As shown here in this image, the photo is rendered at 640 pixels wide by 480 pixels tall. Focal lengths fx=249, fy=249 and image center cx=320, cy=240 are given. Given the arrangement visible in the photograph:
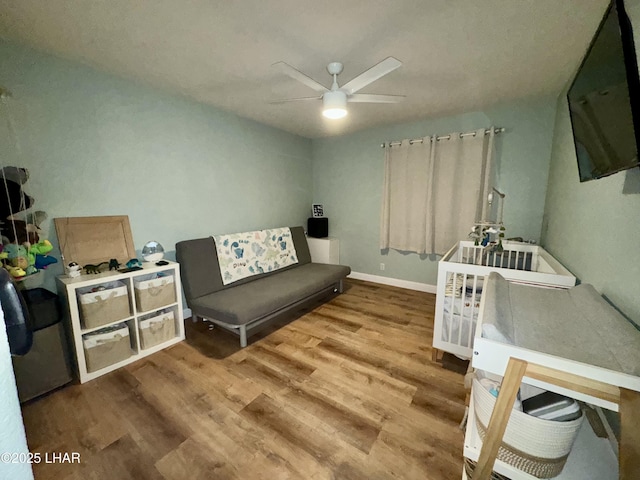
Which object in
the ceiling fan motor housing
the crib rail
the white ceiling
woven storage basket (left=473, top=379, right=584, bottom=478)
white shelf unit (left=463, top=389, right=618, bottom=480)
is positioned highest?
the white ceiling

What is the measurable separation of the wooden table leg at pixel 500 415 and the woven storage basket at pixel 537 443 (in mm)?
101

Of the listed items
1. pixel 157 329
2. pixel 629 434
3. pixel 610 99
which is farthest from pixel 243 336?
pixel 610 99

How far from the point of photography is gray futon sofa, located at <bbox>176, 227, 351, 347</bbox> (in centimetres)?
218

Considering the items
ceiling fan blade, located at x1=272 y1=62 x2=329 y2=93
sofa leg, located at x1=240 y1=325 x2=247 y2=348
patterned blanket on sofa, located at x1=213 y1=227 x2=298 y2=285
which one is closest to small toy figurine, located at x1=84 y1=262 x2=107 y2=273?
patterned blanket on sofa, located at x1=213 y1=227 x2=298 y2=285

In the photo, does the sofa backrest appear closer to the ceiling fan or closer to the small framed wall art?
the ceiling fan

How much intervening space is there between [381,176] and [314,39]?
2.29m

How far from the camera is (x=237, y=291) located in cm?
256

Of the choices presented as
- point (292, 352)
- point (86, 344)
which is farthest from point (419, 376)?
point (86, 344)

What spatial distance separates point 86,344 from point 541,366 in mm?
2545

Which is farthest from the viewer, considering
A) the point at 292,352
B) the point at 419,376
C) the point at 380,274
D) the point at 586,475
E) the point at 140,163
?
the point at 380,274

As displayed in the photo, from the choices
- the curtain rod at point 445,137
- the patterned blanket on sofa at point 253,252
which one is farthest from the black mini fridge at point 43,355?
the curtain rod at point 445,137

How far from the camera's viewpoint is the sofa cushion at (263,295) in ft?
7.04

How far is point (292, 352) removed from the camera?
2.13 metres

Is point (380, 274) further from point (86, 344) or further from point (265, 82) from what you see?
point (86, 344)
